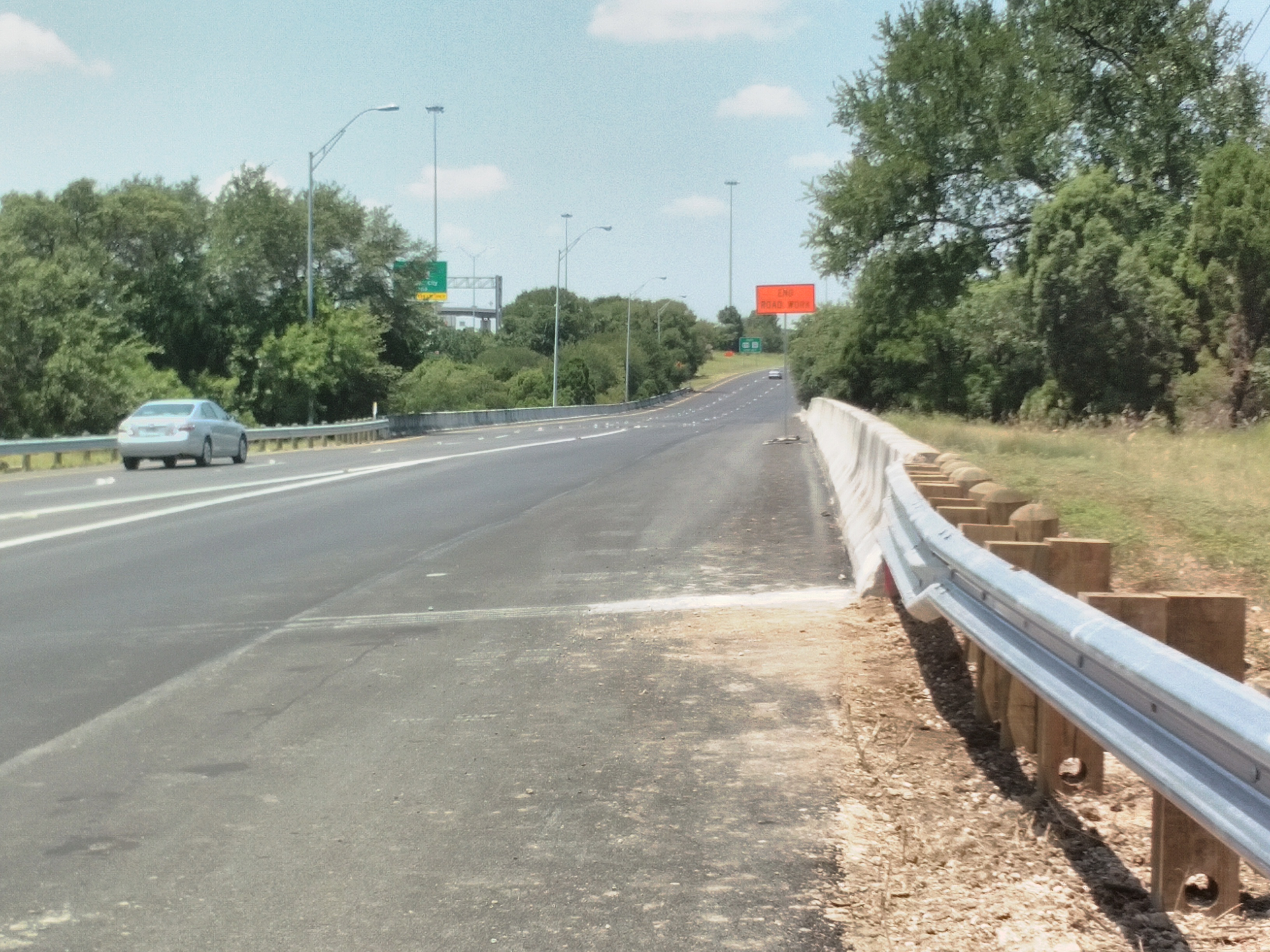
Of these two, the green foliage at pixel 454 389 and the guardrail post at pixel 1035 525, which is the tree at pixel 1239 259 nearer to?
the guardrail post at pixel 1035 525

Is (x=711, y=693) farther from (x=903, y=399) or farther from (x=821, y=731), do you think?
(x=903, y=399)

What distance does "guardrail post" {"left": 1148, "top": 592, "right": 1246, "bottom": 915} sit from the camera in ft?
→ 12.9

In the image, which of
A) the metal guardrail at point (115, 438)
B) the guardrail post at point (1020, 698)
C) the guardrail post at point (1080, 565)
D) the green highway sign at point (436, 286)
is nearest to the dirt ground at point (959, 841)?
the guardrail post at point (1020, 698)

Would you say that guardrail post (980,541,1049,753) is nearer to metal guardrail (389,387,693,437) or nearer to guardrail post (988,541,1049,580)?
guardrail post (988,541,1049,580)

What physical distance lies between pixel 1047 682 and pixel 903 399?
51.7 meters

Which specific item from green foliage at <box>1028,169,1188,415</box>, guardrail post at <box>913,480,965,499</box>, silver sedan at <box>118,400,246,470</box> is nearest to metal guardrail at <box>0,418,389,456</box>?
silver sedan at <box>118,400,246,470</box>

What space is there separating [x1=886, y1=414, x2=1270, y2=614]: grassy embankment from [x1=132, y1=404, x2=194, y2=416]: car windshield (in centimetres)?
1492

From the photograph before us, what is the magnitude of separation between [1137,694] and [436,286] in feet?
280

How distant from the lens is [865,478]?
14.7 metres

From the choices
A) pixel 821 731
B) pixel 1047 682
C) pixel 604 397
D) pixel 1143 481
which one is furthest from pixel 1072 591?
pixel 604 397

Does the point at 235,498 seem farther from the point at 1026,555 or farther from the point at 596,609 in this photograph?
the point at 1026,555

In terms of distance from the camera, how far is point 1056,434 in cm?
2645

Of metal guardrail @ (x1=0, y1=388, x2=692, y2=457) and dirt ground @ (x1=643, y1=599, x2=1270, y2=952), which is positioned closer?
dirt ground @ (x1=643, y1=599, x2=1270, y2=952)

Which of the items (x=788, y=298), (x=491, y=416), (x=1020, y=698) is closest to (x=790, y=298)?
(x=788, y=298)
